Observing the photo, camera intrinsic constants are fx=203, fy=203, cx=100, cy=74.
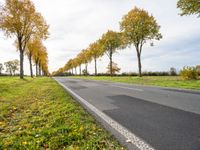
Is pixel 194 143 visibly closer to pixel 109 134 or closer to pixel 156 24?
pixel 109 134

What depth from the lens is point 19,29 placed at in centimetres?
2786

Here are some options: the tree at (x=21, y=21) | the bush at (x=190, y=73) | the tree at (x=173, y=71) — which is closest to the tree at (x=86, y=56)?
the tree at (x=173, y=71)

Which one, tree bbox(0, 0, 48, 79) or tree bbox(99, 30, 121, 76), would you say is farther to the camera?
tree bbox(99, 30, 121, 76)

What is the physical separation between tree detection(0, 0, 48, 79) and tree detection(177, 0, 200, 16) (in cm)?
1856

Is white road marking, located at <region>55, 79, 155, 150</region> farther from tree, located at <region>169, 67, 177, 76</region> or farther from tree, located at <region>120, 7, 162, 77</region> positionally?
tree, located at <region>169, 67, 177, 76</region>

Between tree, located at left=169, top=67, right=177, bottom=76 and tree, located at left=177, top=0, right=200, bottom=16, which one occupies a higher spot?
tree, located at left=177, top=0, right=200, bottom=16

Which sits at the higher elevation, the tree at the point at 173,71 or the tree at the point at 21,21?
the tree at the point at 21,21

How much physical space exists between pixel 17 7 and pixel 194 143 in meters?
28.9

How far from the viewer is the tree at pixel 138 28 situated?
32.7 m

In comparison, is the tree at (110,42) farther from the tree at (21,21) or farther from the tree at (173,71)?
the tree at (21,21)

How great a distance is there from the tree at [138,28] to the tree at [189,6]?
1076 cm

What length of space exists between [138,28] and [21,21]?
1774 centimetres

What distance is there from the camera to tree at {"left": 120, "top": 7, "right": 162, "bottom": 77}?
32.7m

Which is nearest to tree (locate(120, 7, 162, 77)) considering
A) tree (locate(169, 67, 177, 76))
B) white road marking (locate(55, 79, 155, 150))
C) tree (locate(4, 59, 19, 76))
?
tree (locate(169, 67, 177, 76))
